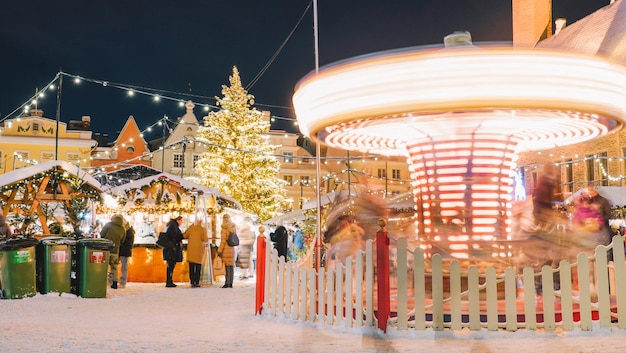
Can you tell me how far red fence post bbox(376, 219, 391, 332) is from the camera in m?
7.68

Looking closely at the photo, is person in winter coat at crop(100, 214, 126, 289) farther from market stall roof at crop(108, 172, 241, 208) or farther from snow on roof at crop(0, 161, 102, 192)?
market stall roof at crop(108, 172, 241, 208)

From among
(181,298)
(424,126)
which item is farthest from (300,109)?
(181,298)

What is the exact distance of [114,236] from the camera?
1541 centimetres

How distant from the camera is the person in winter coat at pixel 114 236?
1538cm

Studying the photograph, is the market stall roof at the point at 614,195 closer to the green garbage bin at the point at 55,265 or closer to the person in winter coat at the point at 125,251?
the person in winter coat at the point at 125,251

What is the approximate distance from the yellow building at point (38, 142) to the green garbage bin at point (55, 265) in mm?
41977

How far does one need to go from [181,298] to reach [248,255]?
7253mm

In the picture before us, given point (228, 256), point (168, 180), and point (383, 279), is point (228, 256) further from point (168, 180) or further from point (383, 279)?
point (383, 279)

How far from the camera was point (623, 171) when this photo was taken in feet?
98.7

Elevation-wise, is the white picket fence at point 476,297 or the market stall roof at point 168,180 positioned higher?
the market stall roof at point 168,180

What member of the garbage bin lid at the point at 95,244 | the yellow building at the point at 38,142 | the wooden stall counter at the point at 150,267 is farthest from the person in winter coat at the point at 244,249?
the yellow building at the point at 38,142

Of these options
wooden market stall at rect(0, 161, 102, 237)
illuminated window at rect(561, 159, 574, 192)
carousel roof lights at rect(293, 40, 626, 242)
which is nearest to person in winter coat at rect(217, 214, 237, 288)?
wooden market stall at rect(0, 161, 102, 237)

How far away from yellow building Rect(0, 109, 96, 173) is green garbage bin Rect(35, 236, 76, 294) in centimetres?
4198

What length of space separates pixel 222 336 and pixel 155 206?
13060 millimetres
